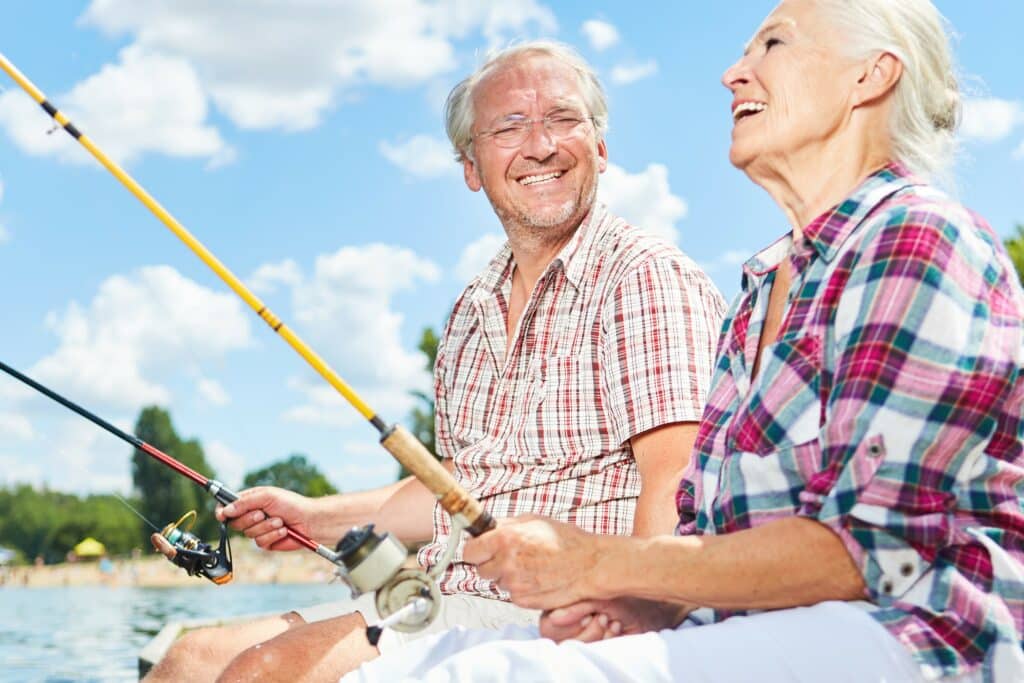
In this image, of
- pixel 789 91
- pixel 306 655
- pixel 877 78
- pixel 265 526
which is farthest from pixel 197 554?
pixel 877 78

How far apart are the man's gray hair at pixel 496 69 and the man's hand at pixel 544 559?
2.00 metres

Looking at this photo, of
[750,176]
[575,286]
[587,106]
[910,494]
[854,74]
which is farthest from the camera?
[587,106]

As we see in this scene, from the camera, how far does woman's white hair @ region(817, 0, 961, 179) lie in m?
2.23

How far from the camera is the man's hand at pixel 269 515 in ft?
12.0

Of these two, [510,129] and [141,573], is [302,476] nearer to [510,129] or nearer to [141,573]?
[141,573]

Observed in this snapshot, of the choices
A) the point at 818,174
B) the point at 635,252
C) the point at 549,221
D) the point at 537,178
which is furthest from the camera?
the point at 537,178

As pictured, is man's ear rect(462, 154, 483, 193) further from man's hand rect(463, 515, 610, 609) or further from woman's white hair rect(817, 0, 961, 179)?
man's hand rect(463, 515, 610, 609)

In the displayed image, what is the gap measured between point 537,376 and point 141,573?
226 feet

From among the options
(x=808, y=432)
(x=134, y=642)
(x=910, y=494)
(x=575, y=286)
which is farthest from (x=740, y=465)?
(x=134, y=642)

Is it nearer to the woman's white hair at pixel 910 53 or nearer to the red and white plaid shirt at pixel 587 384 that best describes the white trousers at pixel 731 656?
the woman's white hair at pixel 910 53

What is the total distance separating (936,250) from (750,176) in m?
0.63

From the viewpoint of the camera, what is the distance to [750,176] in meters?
2.44

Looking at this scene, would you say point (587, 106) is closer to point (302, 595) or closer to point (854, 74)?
point (854, 74)

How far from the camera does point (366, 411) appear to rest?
7.55 ft
